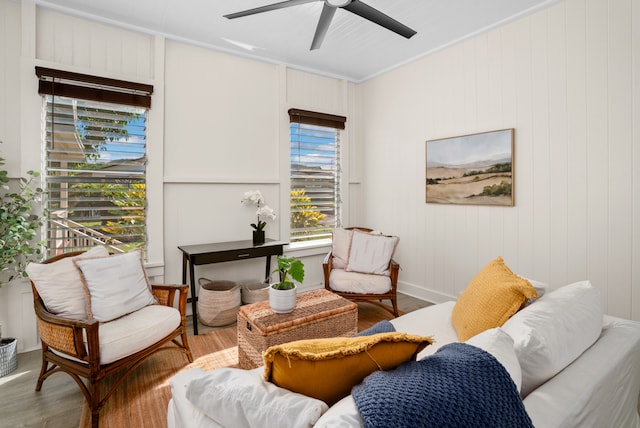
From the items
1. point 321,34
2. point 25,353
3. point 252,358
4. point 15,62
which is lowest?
point 25,353

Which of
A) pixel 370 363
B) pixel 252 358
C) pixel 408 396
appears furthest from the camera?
pixel 252 358

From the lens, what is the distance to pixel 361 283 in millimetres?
3305

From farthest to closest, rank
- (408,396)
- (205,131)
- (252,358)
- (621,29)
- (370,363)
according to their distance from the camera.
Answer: (205,131) < (621,29) < (252,358) < (370,363) < (408,396)

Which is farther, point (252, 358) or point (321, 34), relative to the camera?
point (321, 34)

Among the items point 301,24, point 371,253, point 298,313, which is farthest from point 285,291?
point 301,24

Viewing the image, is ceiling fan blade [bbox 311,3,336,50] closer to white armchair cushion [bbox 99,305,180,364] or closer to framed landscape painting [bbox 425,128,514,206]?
framed landscape painting [bbox 425,128,514,206]

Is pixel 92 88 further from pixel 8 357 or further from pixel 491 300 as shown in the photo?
pixel 491 300

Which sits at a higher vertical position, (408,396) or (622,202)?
(622,202)

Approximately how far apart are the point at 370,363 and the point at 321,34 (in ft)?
8.30

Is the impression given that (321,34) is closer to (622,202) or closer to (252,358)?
(252,358)

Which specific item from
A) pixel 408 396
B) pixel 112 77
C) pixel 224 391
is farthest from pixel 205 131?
pixel 408 396

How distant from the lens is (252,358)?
2.16 m

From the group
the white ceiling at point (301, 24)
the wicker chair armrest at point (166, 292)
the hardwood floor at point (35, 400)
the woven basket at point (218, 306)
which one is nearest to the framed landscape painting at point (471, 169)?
the white ceiling at point (301, 24)

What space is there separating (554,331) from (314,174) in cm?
342
